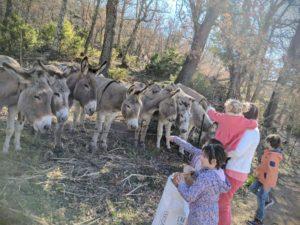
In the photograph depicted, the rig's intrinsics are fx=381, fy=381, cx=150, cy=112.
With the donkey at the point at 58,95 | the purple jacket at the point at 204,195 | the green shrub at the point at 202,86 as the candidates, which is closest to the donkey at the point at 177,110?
the donkey at the point at 58,95

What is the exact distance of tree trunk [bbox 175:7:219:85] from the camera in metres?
15.0

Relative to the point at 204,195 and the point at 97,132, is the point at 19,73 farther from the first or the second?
the point at 204,195

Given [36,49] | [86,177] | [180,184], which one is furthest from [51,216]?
[36,49]

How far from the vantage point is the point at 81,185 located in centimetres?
611

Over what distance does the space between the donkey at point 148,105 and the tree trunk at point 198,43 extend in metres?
5.87

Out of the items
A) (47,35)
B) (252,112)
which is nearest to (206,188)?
(252,112)

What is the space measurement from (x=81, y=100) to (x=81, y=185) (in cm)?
193

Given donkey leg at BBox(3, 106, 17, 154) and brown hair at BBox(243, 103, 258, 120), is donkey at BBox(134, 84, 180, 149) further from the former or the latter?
brown hair at BBox(243, 103, 258, 120)

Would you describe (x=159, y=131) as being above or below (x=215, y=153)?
below

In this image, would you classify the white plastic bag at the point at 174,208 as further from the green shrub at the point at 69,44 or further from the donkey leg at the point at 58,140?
the green shrub at the point at 69,44

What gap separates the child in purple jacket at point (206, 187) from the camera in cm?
391

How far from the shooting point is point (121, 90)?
27.6 feet

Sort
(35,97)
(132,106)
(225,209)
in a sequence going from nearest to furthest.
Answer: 1. (225,209)
2. (35,97)
3. (132,106)

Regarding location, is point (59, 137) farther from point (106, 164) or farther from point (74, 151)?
point (106, 164)
